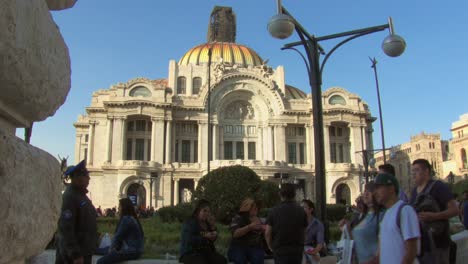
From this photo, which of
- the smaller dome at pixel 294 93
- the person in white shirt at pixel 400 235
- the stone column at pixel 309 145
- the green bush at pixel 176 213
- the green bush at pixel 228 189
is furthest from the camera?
the smaller dome at pixel 294 93

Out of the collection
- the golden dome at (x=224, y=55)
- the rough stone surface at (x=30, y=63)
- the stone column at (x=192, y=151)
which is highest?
the golden dome at (x=224, y=55)

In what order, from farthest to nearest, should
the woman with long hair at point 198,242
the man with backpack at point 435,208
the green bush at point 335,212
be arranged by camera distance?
the green bush at point 335,212
the woman with long hair at point 198,242
the man with backpack at point 435,208

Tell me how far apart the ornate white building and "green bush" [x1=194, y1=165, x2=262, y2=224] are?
20523 mm

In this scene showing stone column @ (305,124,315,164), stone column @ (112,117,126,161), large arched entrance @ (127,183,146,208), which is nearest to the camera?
large arched entrance @ (127,183,146,208)

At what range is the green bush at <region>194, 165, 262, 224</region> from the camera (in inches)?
830

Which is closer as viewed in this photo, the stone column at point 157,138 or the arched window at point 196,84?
the stone column at point 157,138

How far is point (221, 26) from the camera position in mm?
69500

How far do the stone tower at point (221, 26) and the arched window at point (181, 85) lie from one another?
17288 millimetres

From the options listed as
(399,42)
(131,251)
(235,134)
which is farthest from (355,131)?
(131,251)

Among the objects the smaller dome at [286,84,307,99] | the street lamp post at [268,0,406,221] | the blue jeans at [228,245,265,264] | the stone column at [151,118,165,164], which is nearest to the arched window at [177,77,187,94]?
the stone column at [151,118,165,164]

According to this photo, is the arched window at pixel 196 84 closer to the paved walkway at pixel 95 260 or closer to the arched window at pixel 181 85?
the arched window at pixel 181 85

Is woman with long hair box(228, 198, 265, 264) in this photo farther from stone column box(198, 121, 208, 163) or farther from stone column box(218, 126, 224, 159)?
stone column box(218, 126, 224, 159)

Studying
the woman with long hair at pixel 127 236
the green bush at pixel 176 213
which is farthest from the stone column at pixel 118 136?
the woman with long hair at pixel 127 236

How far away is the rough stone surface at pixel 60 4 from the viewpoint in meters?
2.39
